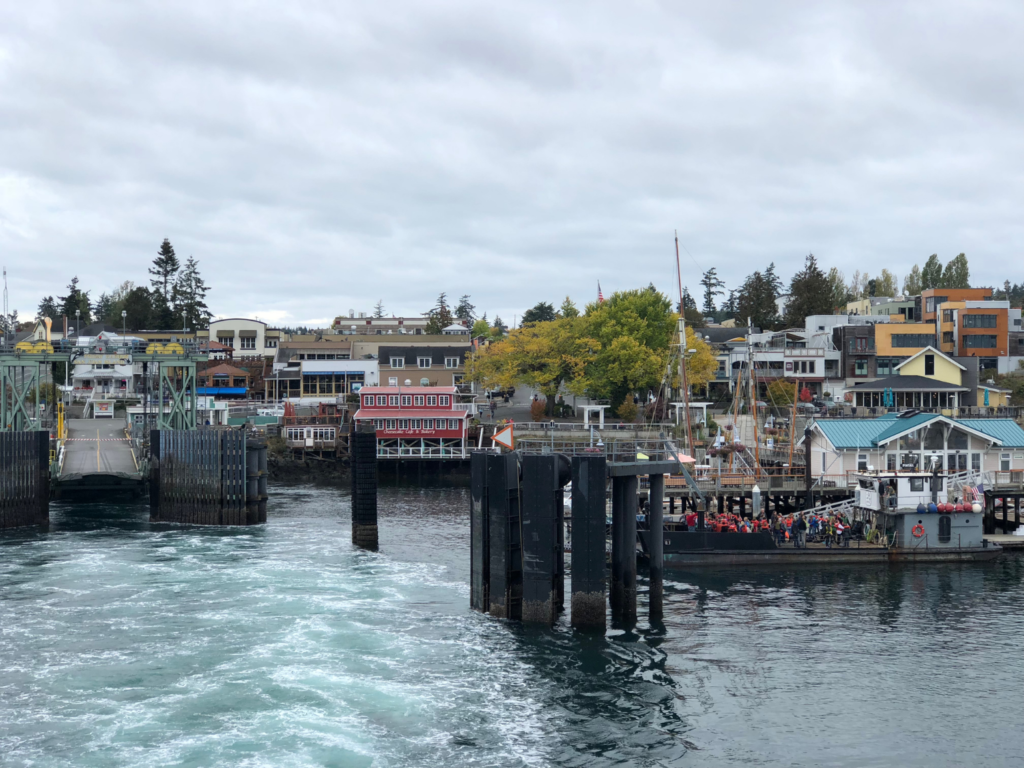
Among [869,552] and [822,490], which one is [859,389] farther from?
Answer: [869,552]

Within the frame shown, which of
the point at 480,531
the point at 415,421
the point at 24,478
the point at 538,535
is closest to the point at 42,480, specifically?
the point at 24,478

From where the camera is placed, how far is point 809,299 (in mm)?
142250

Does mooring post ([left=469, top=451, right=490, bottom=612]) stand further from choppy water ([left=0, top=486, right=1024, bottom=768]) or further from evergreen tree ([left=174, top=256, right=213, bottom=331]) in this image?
evergreen tree ([left=174, top=256, right=213, bottom=331])

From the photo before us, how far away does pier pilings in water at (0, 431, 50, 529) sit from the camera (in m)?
57.8

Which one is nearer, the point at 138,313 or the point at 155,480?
the point at 155,480

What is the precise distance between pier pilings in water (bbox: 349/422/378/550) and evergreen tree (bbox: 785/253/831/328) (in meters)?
103

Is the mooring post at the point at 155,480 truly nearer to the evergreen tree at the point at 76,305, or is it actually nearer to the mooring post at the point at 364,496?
the mooring post at the point at 364,496

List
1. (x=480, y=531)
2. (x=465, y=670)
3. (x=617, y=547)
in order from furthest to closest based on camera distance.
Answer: (x=617, y=547), (x=480, y=531), (x=465, y=670)

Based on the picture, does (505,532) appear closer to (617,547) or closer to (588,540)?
(588,540)

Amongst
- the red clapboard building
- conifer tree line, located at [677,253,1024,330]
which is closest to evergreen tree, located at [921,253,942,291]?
conifer tree line, located at [677,253,1024,330]

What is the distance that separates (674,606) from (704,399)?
70.0 meters

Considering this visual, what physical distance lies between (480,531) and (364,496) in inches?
694

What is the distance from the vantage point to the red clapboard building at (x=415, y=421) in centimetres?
9344

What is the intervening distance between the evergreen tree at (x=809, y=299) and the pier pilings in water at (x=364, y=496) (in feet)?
338
